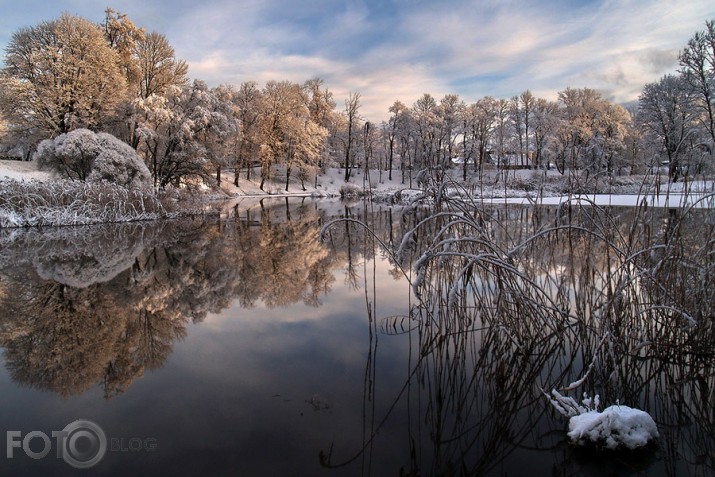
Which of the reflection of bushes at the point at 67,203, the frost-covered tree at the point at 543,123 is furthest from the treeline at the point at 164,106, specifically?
the reflection of bushes at the point at 67,203

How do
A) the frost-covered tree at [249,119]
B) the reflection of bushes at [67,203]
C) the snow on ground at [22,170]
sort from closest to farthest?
the reflection of bushes at [67,203] < the snow on ground at [22,170] < the frost-covered tree at [249,119]

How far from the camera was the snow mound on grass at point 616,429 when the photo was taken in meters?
2.38

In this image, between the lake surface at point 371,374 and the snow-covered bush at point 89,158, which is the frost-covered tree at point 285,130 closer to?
the snow-covered bush at point 89,158

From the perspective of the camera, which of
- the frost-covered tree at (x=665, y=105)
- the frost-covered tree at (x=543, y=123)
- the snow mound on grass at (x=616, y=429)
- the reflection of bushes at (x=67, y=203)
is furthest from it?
the frost-covered tree at (x=543, y=123)

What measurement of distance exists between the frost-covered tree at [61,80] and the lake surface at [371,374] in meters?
23.3

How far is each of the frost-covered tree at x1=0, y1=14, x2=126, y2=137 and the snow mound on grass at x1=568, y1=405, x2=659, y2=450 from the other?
28804 millimetres

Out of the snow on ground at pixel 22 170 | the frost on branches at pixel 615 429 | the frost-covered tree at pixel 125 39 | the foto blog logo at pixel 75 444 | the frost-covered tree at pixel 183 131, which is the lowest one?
the foto blog logo at pixel 75 444

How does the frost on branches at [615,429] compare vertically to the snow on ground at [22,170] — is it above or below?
below

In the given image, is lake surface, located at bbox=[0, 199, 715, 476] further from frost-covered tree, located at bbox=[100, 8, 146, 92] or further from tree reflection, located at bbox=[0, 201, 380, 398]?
frost-covered tree, located at bbox=[100, 8, 146, 92]

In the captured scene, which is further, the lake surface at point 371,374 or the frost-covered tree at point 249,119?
the frost-covered tree at point 249,119

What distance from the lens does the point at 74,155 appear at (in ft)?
58.6

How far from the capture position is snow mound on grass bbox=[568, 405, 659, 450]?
2.38 meters

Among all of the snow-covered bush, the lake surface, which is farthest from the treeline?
the lake surface

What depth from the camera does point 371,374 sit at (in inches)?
141
